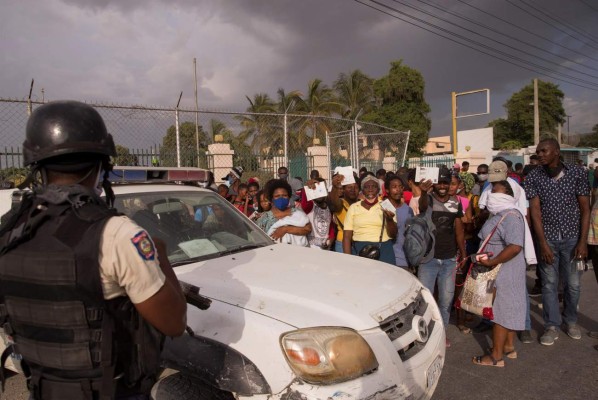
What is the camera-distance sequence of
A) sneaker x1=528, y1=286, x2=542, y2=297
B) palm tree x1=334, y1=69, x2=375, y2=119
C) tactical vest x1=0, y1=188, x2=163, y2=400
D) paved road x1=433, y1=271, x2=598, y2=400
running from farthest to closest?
palm tree x1=334, y1=69, x2=375, y2=119
sneaker x1=528, y1=286, x2=542, y2=297
paved road x1=433, y1=271, x2=598, y2=400
tactical vest x1=0, y1=188, x2=163, y2=400

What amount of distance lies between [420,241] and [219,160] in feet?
18.0

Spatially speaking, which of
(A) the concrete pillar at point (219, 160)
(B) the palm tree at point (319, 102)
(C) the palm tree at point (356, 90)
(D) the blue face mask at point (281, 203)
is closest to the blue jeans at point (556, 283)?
(D) the blue face mask at point (281, 203)

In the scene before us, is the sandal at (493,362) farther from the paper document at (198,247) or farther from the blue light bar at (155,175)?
the blue light bar at (155,175)

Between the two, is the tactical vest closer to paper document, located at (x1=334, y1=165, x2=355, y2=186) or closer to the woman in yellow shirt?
the woman in yellow shirt

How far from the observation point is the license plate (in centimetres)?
241

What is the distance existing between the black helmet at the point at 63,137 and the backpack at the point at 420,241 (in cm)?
338

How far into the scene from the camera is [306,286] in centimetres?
244

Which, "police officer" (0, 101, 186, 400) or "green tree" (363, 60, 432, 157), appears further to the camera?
"green tree" (363, 60, 432, 157)

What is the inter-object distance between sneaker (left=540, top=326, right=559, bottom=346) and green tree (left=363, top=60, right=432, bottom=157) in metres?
26.5

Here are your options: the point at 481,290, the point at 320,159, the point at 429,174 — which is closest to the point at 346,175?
the point at 429,174

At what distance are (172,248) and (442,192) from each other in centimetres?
288

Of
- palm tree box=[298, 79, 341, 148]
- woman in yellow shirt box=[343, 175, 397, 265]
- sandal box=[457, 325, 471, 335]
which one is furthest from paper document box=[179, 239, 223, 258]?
palm tree box=[298, 79, 341, 148]

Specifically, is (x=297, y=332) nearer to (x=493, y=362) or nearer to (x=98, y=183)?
(x=98, y=183)

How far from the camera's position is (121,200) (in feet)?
9.72
